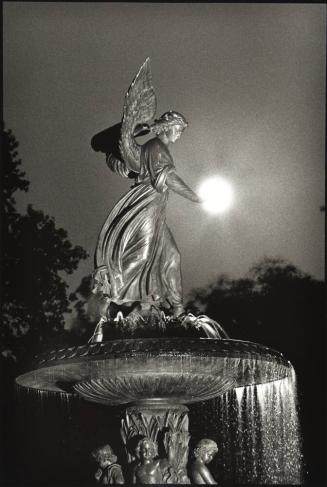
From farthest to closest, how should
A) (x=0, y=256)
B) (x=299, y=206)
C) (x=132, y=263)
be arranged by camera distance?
(x=299, y=206) → (x=0, y=256) → (x=132, y=263)

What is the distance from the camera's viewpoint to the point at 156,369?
11445 mm

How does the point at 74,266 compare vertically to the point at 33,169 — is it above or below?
below

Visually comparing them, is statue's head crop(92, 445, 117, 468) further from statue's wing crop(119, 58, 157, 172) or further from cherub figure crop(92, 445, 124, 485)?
statue's wing crop(119, 58, 157, 172)

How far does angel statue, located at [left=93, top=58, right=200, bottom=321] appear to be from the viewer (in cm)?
1308

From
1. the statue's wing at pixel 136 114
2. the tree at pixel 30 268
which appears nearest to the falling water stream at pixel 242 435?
the tree at pixel 30 268

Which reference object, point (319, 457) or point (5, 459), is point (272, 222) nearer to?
point (319, 457)

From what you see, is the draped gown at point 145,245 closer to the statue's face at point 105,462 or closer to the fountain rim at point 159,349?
the fountain rim at point 159,349

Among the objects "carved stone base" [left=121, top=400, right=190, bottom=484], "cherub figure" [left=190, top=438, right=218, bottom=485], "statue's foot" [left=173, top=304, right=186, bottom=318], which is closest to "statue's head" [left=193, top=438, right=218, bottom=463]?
"cherub figure" [left=190, top=438, right=218, bottom=485]

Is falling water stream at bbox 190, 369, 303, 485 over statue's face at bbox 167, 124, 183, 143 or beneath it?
beneath

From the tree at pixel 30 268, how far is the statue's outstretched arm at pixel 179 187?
21.6 feet

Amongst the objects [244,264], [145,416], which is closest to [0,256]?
[244,264]

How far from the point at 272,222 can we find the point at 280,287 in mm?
1190

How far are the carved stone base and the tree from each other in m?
7.01

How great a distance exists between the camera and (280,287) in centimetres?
2039
